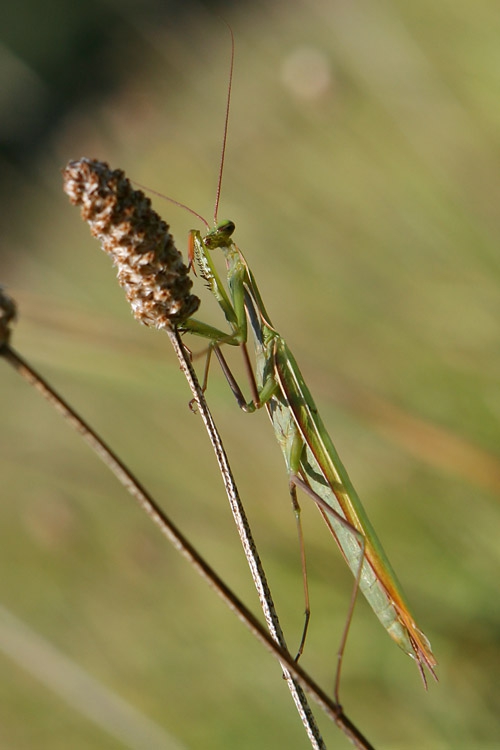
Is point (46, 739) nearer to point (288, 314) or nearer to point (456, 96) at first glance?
point (288, 314)

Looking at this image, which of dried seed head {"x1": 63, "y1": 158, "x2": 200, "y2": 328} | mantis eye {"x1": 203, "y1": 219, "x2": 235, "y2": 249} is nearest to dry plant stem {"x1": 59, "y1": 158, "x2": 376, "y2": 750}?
dried seed head {"x1": 63, "y1": 158, "x2": 200, "y2": 328}

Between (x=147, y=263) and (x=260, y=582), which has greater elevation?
(x=147, y=263)

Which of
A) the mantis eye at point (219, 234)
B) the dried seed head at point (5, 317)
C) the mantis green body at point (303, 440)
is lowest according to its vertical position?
the dried seed head at point (5, 317)

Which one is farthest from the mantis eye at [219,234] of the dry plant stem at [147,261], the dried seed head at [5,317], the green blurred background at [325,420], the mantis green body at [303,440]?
the dried seed head at [5,317]

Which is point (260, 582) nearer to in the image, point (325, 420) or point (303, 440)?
point (303, 440)

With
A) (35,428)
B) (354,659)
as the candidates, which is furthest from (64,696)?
(35,428)

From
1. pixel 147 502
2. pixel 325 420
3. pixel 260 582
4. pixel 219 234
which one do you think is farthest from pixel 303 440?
pixel 147 502

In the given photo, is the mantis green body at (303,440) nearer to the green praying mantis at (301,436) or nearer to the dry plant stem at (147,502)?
the green praying mantis at (301,436)
